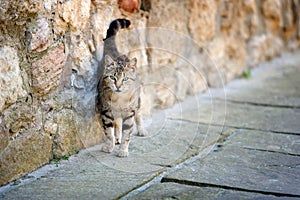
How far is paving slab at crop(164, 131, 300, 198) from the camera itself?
8.68ft

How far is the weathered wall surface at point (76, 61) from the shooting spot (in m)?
2.68

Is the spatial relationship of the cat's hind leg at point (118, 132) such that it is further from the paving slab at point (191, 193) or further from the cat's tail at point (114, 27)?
the paving slab at point (191, 193)

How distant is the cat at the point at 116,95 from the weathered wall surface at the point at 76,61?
0.23ft

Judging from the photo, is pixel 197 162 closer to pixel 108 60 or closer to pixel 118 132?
pixel 118 132

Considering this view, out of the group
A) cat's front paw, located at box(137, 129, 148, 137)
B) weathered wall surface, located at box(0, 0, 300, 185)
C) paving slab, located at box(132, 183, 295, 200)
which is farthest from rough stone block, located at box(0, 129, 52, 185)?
cat's front paw, located at box(137, 129, 148, 137)

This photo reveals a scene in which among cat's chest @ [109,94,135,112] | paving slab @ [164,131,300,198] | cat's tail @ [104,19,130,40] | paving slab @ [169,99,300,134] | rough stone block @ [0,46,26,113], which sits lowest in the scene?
paving slab @ [164,131,300,198]

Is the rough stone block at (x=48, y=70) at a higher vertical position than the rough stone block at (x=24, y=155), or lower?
higher

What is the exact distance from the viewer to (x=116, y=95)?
3.29 meters

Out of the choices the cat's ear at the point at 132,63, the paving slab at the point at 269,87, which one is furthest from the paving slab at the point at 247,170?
the paving slab at the point at 269,87

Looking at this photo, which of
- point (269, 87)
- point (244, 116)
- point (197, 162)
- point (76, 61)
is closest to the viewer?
point (197, 162)

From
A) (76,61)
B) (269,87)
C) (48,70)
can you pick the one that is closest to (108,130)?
(76,61)

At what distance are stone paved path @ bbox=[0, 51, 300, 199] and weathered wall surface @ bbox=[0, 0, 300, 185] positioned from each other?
0.13 meters

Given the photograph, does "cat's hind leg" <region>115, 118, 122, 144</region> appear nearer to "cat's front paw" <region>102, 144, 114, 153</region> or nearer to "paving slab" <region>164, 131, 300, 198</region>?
"cat's front paw" <region>102, 144, 114, 153</region>

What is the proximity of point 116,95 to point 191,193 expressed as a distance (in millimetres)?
966
